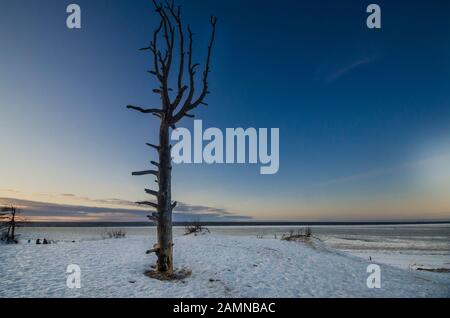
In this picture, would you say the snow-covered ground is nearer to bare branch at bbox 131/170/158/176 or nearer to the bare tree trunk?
the bare tree trunk

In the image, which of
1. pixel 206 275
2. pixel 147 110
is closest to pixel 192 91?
pixel 147 110

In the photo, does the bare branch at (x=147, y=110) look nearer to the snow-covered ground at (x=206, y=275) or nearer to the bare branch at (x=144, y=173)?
the bare branch at (x=144, y=173)

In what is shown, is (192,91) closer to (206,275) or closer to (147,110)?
(147,110)

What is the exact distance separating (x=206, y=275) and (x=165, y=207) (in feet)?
8.68

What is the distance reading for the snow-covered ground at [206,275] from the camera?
8.01 m

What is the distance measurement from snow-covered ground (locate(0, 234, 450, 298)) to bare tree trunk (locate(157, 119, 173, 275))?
807 mm

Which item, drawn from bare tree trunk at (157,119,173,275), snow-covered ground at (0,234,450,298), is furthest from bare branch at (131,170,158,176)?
snow-covered ground at (0,234,450,298)

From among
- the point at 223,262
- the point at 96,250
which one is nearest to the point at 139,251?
the point at 96,250

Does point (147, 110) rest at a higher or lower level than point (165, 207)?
higher

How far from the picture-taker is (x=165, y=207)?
9.59 meters

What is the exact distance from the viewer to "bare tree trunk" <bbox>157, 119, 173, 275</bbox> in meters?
9.39

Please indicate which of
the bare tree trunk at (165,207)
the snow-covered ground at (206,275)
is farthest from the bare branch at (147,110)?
the snow-covered ground at (206,275)
